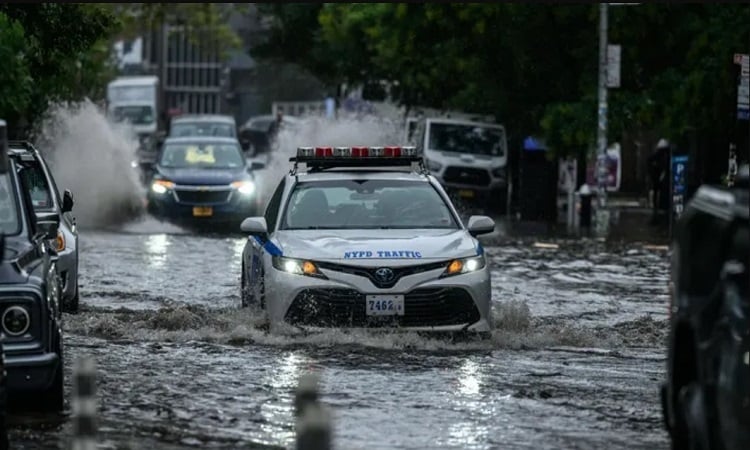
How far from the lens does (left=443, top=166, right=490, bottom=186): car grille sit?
46.1m

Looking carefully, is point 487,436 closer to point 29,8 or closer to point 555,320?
point 555,320

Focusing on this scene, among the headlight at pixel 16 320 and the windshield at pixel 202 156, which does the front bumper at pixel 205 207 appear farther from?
the headlight at pixel 16 320

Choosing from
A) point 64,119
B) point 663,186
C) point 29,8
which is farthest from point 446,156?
point 29,8

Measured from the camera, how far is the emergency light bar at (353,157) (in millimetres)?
19109

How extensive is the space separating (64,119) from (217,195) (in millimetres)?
8529

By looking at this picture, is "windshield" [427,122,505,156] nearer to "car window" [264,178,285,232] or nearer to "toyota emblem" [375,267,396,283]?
"car window" [264,178,285,232]

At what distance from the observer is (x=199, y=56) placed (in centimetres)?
14100

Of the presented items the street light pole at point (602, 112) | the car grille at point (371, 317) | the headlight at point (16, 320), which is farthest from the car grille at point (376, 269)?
the street light pole at point (602, 112)

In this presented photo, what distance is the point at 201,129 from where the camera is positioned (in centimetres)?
5994

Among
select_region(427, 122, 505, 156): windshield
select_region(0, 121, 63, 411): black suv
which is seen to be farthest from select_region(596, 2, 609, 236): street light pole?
select_region(0, 121, 63, 411): black suv

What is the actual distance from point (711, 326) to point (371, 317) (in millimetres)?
7163

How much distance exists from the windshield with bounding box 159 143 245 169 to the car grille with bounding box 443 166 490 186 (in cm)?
834

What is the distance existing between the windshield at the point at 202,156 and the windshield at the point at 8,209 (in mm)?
23935

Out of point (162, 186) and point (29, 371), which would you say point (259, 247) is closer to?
point (29, 371)
